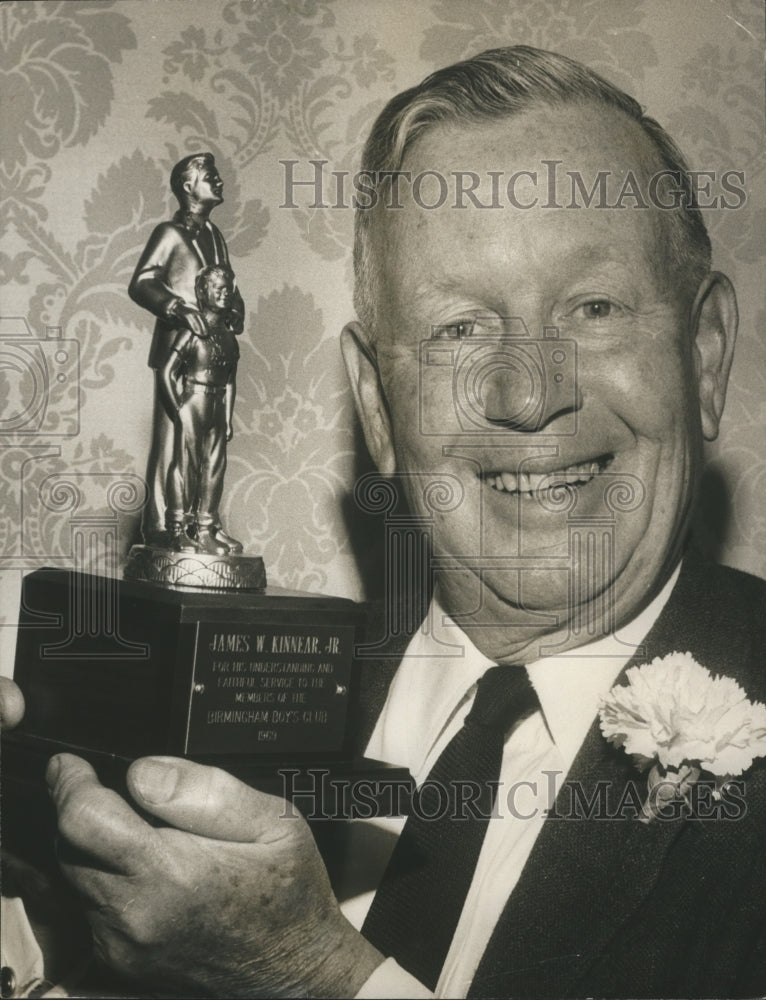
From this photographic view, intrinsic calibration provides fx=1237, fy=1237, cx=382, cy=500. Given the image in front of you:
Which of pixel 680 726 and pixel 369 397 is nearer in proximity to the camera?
pixel 680 726

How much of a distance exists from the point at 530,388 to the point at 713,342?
0.33 meters

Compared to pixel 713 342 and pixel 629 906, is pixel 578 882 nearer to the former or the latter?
pixel 629 906

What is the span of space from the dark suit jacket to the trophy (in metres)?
0.28

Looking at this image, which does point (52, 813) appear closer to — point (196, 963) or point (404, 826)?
point (196, 963)

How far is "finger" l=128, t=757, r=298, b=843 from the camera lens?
160 cm

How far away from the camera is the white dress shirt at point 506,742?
1.76 metres

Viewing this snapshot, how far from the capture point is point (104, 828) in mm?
1603

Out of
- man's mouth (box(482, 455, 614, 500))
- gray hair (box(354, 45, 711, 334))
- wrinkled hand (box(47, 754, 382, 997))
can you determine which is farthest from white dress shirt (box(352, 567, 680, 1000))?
gray hair (box(354, 45, 711, 334))

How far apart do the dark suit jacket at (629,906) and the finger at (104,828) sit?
0.52m

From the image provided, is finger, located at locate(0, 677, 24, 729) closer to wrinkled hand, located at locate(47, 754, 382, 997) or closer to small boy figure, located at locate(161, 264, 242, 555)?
wrinkled hand, located at locate(47, 754, 382, 997)

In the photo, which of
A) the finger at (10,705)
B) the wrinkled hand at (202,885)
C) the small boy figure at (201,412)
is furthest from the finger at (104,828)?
the small boy figure at (201,412)

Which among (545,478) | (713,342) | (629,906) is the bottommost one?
(629,906)

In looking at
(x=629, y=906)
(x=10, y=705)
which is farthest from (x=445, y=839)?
(x=10, y=705)

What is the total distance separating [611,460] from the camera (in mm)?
1851
